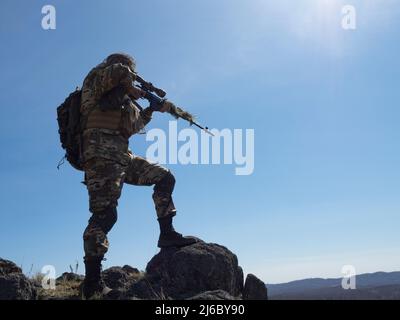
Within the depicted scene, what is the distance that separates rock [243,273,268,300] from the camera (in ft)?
27.9

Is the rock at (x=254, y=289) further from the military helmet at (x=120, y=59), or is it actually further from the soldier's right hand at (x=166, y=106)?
the military helmet at (x=120, y=59)

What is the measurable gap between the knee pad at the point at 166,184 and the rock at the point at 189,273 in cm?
114

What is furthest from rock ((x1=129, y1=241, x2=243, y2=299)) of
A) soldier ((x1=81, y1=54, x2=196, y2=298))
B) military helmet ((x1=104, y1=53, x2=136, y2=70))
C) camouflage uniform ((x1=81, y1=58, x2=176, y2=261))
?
military helmet ((x1=104, y1=53, x2=136, y2=70))

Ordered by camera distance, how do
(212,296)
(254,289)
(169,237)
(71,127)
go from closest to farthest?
(212,296) < (71,127) < (254,289) < (169,237)

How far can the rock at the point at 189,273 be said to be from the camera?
300 inches

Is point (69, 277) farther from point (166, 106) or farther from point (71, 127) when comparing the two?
point (166, 106)

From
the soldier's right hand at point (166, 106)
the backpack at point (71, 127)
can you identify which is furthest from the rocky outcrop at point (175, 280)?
the soldier's right hand at point (166, 106)

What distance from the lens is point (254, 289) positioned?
860 cm

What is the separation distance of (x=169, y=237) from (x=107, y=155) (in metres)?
2.07

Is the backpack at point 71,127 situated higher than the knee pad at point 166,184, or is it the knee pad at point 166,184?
the backpack at point 71,127

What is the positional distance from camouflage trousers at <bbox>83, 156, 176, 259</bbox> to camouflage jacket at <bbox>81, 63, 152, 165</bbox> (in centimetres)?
22

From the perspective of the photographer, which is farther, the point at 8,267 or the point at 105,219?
the point at 8,267

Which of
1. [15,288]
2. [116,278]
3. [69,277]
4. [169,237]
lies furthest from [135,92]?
[69,277]
